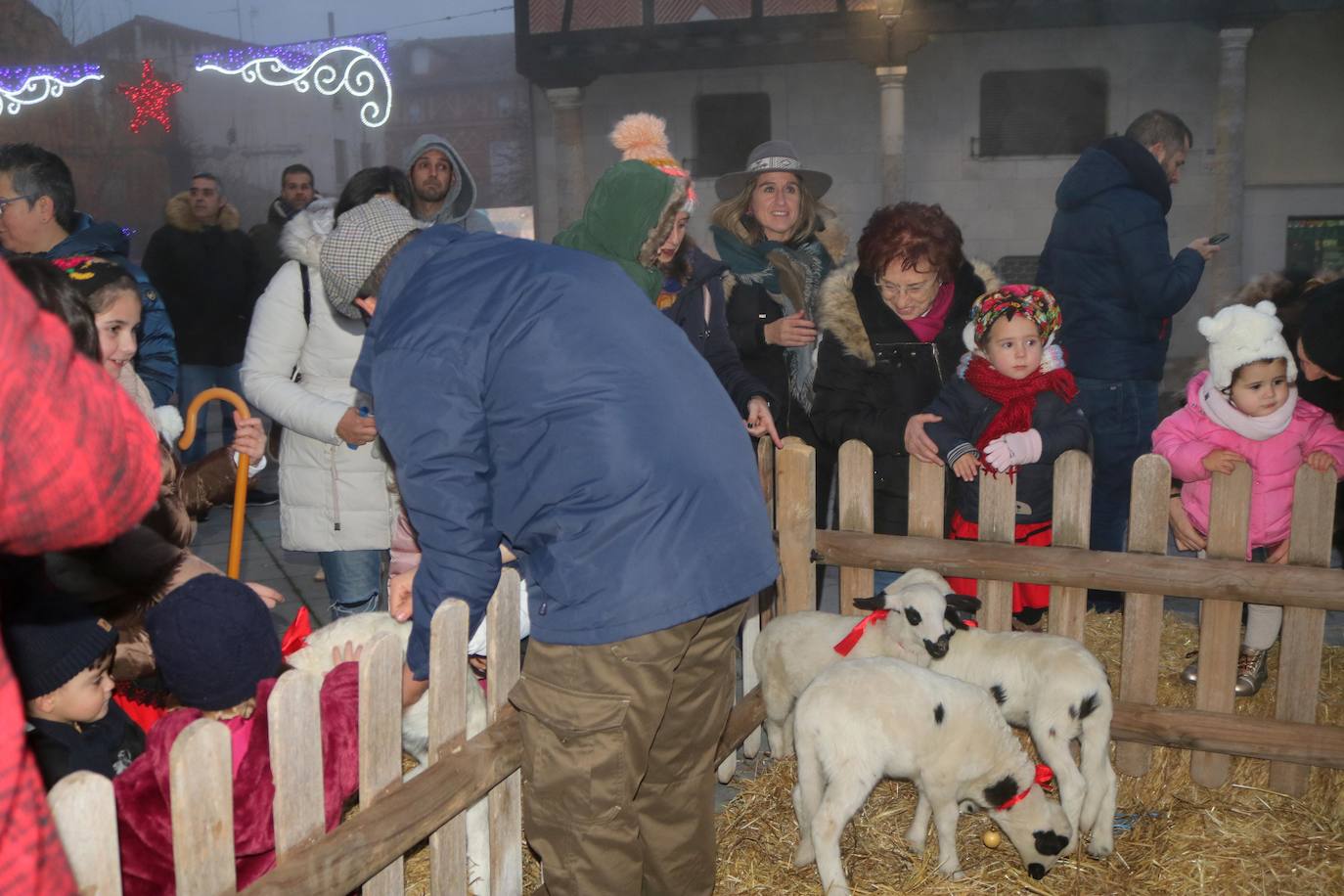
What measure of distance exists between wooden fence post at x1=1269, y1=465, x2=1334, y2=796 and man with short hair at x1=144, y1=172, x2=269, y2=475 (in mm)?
7508

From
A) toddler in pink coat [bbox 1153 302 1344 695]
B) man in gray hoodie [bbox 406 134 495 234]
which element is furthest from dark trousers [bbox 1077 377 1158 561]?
man in gray hoodie [bbox 406 134 495 234]

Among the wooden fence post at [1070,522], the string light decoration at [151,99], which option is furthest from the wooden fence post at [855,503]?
the string light decoration at [151,99]

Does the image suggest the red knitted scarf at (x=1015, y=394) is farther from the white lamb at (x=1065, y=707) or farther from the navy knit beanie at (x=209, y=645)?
the navy knit beanie at (x=209, y=645)

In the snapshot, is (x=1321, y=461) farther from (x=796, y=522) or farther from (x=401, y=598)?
(x=401, y=598)

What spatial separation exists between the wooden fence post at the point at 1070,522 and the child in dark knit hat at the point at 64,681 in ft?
10.5

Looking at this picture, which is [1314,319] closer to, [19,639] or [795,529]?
[795,529]

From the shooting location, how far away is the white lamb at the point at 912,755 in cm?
361

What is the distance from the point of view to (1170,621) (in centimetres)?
567

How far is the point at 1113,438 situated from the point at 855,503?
196 centimetres

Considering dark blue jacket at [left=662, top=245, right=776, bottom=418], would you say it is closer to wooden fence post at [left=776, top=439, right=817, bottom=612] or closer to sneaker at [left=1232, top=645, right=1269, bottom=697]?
wooden fence post at [left=776, top=439, right=817, bottom=612]

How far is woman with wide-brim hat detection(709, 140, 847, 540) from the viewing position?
5382 millimetres

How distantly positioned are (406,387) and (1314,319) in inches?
163

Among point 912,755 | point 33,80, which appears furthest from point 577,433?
point 33,80

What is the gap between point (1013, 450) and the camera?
4449mm
